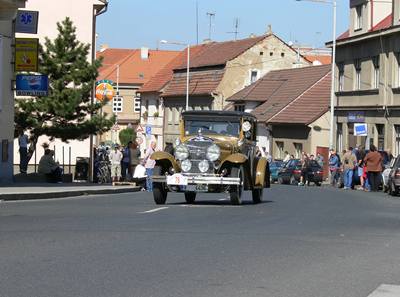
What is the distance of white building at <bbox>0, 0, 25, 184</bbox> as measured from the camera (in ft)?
105

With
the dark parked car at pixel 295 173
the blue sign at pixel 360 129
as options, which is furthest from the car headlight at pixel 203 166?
the blue sign at pixel 360 129

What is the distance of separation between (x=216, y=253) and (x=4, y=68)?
22200 millimetres

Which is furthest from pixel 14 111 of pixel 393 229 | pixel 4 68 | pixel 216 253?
pixel 216 253

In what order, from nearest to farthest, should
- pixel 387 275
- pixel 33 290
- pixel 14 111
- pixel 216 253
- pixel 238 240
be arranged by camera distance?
pixel 33 290 < pixel 387 275 < pixel 216 253 < pixel 238 240 < pixel 14 111

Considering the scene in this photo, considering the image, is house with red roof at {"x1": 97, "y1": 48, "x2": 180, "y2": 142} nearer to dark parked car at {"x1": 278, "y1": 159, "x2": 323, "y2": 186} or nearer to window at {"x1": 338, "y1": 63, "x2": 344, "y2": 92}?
window at {"x1": 338, "y1": 63, "x2": 344, "y2": 92}

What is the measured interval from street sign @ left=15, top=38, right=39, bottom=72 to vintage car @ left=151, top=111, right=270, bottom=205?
9.40m

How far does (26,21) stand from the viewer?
1273 inches

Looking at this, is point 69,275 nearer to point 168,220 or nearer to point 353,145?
point 168,220

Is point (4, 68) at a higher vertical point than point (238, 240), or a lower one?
higher

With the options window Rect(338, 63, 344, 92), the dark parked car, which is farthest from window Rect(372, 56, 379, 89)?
the dark parked car

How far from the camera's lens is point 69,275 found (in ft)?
31.8

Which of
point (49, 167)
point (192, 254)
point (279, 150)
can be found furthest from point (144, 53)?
point (192, 254)

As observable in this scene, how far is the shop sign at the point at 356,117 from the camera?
173 ft

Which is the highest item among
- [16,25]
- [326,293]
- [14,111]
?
[16,25]
